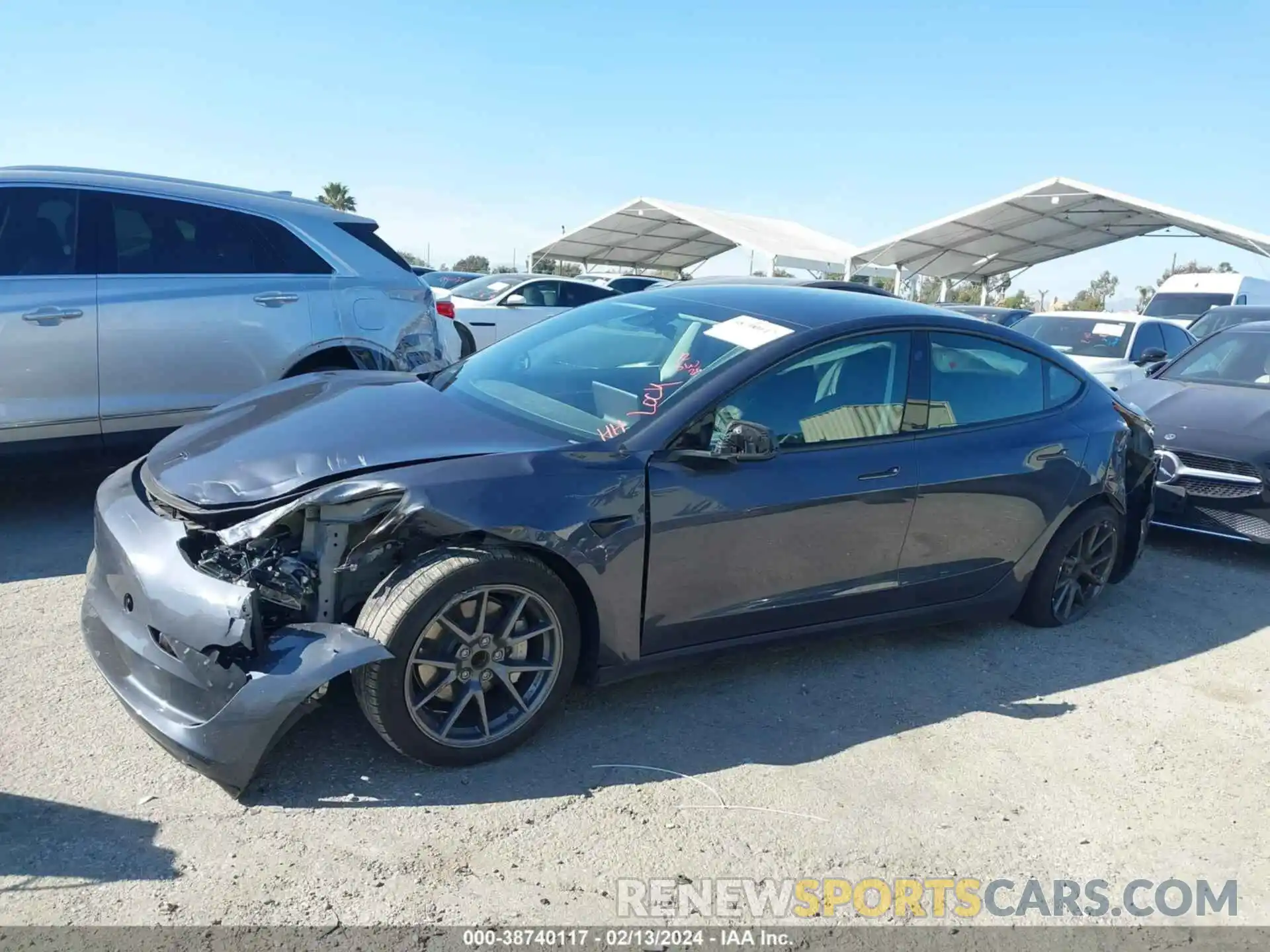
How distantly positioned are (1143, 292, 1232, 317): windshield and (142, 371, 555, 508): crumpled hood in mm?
19207

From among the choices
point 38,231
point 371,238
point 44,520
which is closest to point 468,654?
point 44,520

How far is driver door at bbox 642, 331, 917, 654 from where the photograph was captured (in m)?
3.31

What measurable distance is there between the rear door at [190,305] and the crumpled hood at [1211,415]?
5.79 meters

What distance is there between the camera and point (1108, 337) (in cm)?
1140

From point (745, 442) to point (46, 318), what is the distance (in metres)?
3.85

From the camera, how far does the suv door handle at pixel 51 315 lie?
476 centimetres

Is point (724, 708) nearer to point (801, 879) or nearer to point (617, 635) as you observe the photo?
point (617, 635)

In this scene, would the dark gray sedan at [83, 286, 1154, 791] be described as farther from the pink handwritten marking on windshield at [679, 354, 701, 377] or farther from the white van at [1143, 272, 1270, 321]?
the white van at [1143, 272, 1270, 321]

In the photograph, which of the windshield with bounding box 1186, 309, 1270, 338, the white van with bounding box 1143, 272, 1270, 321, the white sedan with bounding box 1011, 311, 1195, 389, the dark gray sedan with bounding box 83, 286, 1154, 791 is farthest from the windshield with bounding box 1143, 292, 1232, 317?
the dark gray sedan with bounding box 83, 286, 1154, 791

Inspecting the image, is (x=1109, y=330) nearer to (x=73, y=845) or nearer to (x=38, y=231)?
(x=38, y=231)

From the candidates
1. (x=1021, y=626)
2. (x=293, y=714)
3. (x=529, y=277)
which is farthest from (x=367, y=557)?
(x=529, y=277)

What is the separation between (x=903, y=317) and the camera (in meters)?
4.05

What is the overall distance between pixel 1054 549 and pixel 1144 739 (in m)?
1.09
